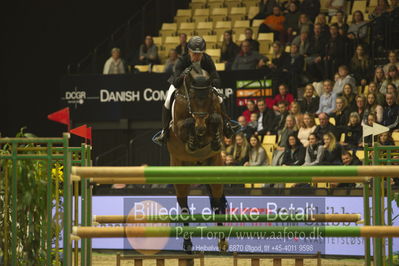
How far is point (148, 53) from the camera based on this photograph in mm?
13188

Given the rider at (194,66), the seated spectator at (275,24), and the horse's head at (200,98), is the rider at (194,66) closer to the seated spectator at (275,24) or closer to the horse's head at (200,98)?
the horse's head at (200,98)

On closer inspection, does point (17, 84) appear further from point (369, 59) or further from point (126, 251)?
point (369, 59)

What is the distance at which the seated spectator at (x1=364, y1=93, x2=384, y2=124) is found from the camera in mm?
9820

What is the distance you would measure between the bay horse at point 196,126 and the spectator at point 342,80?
479 cm

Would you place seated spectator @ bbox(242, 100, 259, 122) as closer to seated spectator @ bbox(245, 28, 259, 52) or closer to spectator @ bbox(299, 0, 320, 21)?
seated spectator @ bbox(245, 28, 259, 52)

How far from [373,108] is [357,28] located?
2.38 meters

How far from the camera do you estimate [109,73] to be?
12695mm

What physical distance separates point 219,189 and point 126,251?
3292 millimetres

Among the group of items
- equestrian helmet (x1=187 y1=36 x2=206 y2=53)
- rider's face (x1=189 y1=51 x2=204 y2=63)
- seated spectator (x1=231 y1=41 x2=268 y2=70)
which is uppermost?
seated spectator (x1=231 y1=41 x2=268 y2=70)

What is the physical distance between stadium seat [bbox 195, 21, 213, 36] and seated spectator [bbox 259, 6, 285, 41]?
127 centimetres

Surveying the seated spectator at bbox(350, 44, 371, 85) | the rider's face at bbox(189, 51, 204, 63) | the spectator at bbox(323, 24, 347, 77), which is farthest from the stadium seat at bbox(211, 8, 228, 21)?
the rider's face at bbox(189, 51, 204, 63)

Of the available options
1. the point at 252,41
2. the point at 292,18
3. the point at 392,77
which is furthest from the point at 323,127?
the point at 292,18

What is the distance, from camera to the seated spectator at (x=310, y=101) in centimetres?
1087

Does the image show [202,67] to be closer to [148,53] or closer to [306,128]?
[306,128]
